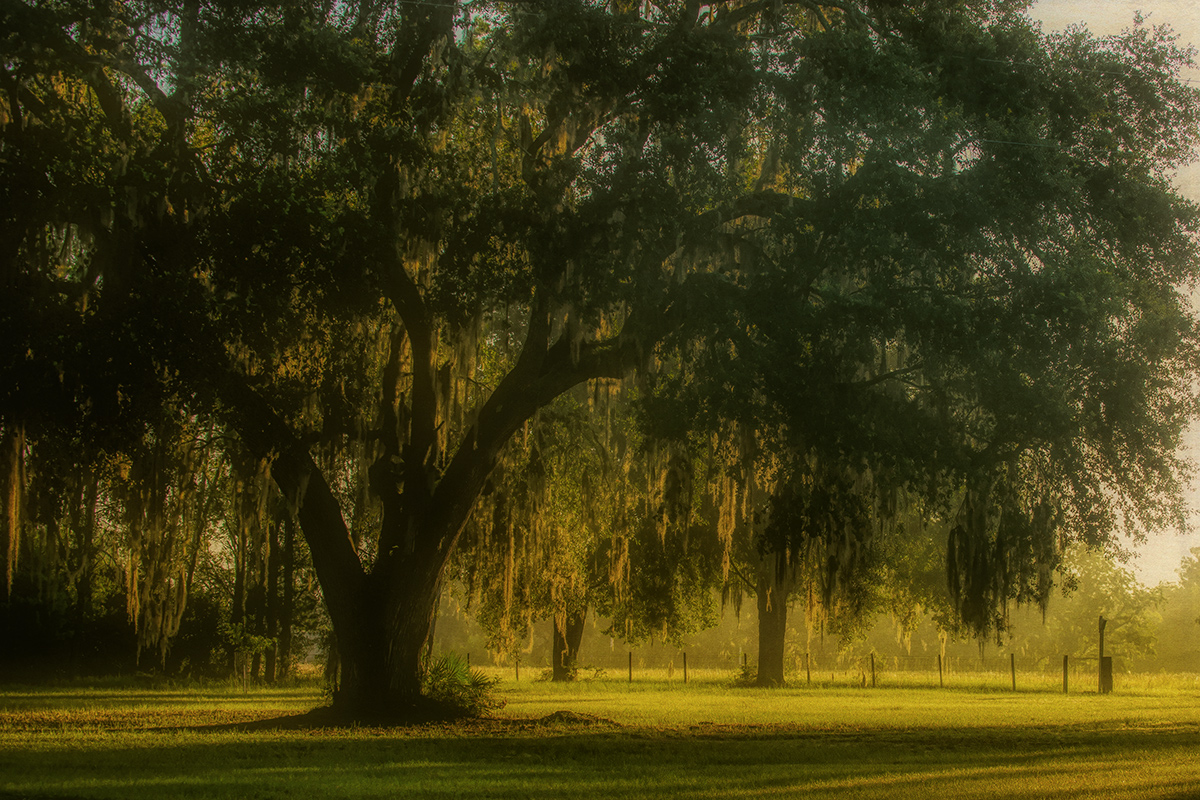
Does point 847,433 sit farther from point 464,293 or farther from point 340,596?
point 340,596

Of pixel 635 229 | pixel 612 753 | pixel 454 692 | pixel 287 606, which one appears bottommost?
pixel 612 753

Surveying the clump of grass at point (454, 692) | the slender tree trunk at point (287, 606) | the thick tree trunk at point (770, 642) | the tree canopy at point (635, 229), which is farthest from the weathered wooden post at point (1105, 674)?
the slender tree trunk at point (287, 606)

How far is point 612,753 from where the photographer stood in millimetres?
13383

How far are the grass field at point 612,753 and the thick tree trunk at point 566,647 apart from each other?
13872 mm

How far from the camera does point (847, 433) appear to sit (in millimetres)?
13320

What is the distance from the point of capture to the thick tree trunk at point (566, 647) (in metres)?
37.1

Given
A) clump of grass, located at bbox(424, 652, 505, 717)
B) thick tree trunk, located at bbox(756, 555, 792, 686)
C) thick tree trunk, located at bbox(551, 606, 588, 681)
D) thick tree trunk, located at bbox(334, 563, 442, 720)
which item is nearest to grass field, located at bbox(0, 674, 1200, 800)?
clump of grass, located at bbox(424, 652, 505, 717)

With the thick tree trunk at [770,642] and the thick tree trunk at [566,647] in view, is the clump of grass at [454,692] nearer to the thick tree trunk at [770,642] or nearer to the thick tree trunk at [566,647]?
the thick tree trunk at [770,642]

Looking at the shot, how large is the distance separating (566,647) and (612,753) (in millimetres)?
24653

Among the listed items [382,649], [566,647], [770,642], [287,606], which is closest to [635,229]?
[382,649]

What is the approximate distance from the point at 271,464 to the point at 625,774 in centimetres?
699

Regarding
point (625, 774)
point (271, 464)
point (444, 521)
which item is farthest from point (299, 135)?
point (625, 774)

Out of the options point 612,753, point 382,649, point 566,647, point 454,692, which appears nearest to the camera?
point 612,753

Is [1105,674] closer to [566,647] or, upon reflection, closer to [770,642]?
[770,642]
